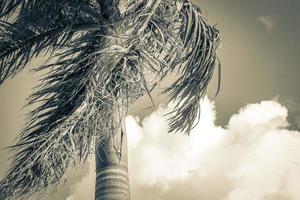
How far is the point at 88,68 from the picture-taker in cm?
602

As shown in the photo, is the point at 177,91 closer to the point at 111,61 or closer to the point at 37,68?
the point at 111,61

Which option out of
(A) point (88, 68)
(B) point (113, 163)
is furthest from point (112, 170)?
(A) point (88, 68)

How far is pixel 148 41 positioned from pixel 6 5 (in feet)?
5.32

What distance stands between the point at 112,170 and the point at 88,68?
1.10 m

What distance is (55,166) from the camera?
5.66 m

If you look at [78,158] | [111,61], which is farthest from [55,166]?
[111,61]

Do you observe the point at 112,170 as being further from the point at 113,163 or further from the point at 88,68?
the point at 88,68

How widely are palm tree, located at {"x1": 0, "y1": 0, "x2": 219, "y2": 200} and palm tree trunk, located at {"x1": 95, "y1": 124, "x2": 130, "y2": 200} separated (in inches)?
0.4

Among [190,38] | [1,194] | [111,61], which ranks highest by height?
[190,38]

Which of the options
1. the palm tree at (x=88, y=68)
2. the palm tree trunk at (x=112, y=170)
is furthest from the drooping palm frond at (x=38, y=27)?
the palm tree trunk at (x=112, y=170)

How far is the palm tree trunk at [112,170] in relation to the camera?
6.07 meters

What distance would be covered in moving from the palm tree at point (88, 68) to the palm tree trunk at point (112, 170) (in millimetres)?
10

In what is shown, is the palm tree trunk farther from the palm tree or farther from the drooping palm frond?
the drooping palm frond

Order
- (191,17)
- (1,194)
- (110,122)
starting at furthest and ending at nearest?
(191,17), (110,122), (1,194)
